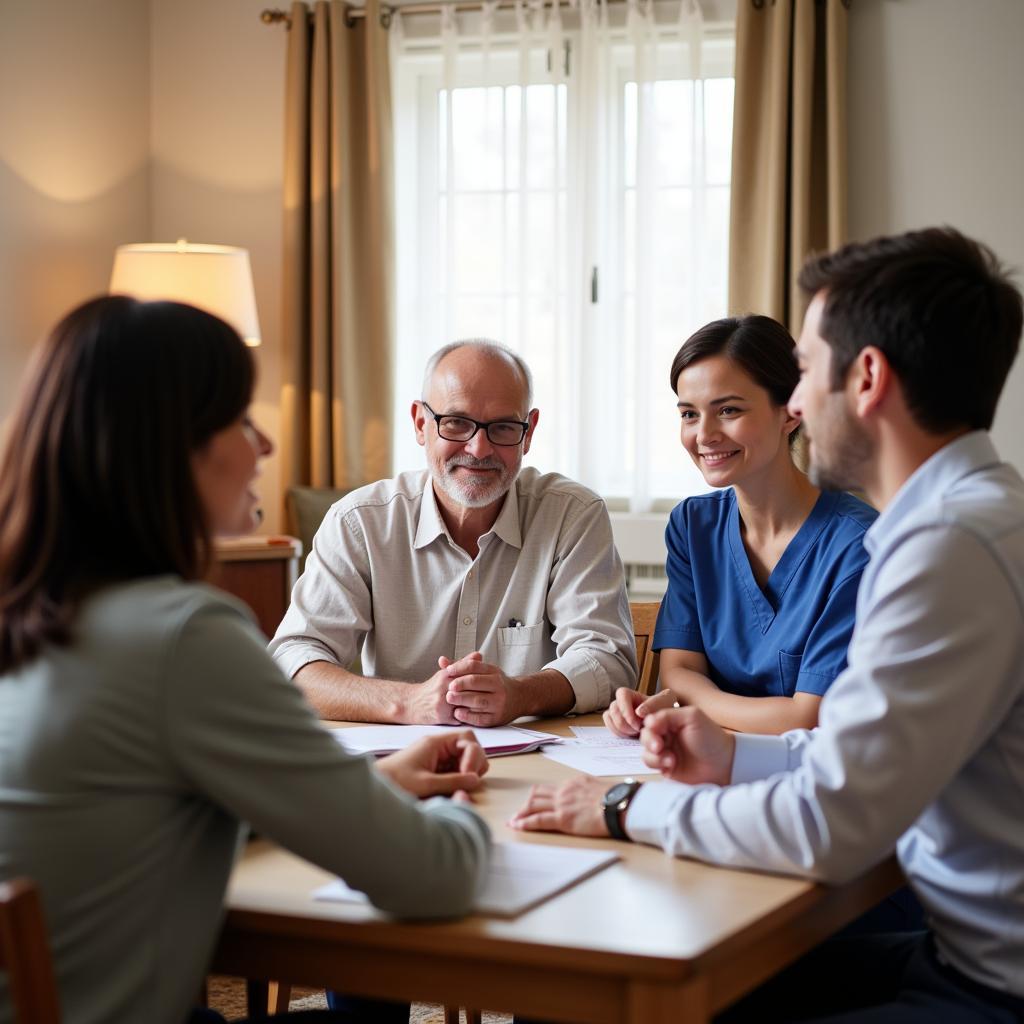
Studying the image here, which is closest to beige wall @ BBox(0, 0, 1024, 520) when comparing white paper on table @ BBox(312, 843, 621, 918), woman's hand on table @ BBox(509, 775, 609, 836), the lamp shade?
the lamp shade

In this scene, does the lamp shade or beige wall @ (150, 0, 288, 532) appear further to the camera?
beige wall @ (150, 0, 288, 532)

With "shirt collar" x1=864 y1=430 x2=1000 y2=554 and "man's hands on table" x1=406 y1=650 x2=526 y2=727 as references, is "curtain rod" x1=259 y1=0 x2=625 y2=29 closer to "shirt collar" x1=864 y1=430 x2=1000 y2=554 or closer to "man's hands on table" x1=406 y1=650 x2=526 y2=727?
"man's hands on table" x1=406 y1=650 x2=526 y2=727

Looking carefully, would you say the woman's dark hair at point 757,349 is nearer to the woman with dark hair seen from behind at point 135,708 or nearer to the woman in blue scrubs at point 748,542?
the woman in blue scrubs at point 748,542

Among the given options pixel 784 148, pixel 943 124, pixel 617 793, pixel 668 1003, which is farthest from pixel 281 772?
pixel 943 124

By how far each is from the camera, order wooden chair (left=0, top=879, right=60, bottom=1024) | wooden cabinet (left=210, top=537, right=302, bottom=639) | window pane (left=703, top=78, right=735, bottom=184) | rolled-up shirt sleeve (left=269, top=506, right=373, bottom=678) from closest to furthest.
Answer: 1. wooden chair (left=0, top=879, right=60, bottom=1024)
2. rolled-up shirt sleeve (left=269, top=506, right=373, bottom=678)
3. wooden cabinet (left=210, top=537, right=302, bottom=639)
4. window pane (left=703, top=78, right=735, bottom=184)

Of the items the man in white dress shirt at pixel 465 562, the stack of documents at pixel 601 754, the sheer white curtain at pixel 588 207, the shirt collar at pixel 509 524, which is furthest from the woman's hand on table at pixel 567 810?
the sheer white curtain at pixel 588 207

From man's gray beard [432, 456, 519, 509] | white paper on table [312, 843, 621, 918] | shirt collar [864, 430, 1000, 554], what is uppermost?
shirt collar [864, 430, 1000, 554]

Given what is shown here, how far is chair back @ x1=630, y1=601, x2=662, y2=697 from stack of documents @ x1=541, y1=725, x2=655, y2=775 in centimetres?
63

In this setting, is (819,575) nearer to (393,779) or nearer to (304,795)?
(393,779)

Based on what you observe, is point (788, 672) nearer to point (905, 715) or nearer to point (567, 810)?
point (567, 810)

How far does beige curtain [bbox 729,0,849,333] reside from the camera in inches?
166

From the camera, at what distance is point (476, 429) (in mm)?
2371

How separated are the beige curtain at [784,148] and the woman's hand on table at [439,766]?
2888 mm

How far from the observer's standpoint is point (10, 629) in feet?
3.44
